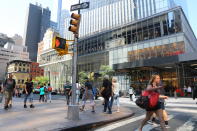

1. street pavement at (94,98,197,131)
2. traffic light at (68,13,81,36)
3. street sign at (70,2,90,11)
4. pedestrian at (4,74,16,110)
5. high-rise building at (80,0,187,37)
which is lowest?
street pavement at (94,98,197,131)

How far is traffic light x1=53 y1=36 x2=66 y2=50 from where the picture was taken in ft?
19.8

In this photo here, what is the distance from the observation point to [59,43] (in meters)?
6.18

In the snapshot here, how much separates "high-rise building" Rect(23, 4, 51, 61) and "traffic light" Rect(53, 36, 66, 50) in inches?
7046

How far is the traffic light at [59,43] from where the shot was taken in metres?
6.05

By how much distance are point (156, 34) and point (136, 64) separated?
9.86 m

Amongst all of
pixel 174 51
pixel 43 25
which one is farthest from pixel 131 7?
pixel 43 25

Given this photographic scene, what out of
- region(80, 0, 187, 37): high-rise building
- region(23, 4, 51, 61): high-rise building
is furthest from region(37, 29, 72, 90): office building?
region(23, 4, 51, 61): high-rise building

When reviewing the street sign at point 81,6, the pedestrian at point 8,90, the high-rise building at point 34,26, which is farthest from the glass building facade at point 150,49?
the high-rise building at point 34,26

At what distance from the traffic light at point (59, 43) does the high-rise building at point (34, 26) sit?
587ft

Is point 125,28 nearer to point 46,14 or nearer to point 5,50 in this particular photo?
point 5,50

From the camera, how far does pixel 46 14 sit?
7352 inches

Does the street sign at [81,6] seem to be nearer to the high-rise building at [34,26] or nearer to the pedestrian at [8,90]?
the pedestrian at [8,90]

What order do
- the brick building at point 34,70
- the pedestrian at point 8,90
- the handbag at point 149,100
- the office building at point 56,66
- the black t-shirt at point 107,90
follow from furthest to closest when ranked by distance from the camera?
the brick building at point 34,70 < the office building at point 56,66 < the pedestrian at point 8,90 < the black t-shirt at point 107,90 < the handbag at point 149,100

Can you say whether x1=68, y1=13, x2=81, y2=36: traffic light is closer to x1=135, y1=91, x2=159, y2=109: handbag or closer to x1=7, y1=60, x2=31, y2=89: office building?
x1=135, y1=91, x2=159, y2=109: handbag
